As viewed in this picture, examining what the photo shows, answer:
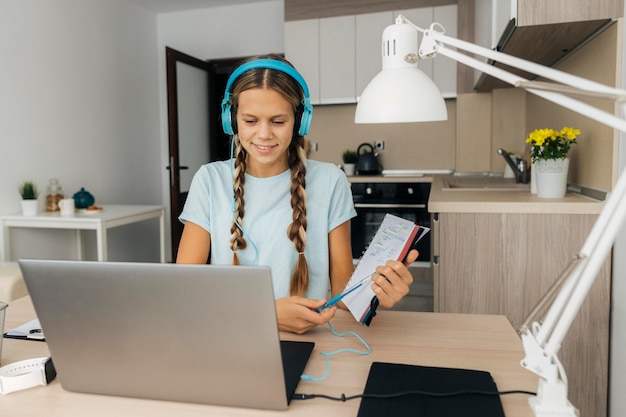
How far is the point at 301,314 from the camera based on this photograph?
2.87 feet

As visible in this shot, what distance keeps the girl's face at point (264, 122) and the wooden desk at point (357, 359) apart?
41cm

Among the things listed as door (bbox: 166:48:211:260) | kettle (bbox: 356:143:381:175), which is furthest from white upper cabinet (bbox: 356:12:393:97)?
door (bbox: 166:48:211:260)

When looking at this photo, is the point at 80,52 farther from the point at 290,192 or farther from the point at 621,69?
the point at 621,69

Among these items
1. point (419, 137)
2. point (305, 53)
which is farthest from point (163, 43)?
point (419, 137)

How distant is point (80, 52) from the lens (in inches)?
148

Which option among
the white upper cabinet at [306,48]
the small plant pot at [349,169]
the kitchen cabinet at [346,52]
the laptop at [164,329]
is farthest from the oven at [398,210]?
the laptop at [164,329]

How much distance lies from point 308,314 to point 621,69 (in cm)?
134

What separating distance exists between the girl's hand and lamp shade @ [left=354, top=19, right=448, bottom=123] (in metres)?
Answer: 0.33

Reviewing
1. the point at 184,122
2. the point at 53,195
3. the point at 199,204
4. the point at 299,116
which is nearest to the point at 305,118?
the point at 299,116

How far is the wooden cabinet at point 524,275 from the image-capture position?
Answer: 1695 millimetres

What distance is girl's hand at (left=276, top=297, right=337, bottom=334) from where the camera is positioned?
87cm

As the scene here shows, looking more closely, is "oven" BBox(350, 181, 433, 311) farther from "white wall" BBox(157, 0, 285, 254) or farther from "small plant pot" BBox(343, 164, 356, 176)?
"white wall" BBox(157, 0, 285, 254)

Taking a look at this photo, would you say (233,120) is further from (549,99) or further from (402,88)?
(549,99)

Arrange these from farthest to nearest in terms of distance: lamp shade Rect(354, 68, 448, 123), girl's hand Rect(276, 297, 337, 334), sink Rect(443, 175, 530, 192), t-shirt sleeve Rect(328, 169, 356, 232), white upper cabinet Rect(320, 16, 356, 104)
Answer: white upper cabinet Rect(320, 16, 356, 104)
sink Rect(443, 175, 530, 192)
t-shirt sleeve Rect(328, 169, 356, 232)
girl's hand Rect(276, 297, 337, 334)
lamp shade Rect(354, 68, 448, 123)
